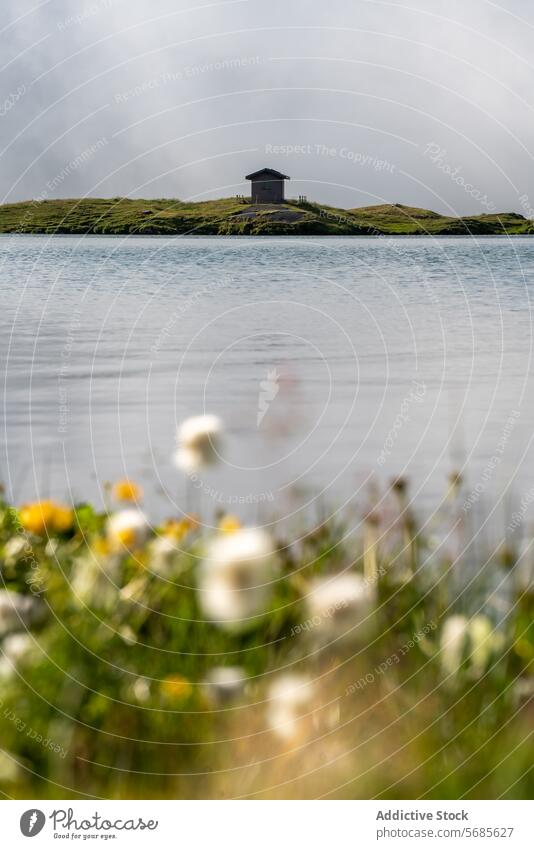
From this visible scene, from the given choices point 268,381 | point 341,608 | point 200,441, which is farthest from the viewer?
point 268,381

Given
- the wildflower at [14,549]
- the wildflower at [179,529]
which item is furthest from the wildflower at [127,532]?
the wildflower at [14,549]

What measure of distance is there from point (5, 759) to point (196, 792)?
56 centimetres

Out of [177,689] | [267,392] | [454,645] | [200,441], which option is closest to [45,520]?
[200,441]

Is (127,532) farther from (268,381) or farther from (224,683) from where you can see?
(268,381)

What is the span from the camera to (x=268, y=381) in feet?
32.4

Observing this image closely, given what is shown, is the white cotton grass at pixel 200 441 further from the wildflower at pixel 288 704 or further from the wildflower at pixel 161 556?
the wildflower at pixel 288 704

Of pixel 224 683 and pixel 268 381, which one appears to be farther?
pixel 268 381

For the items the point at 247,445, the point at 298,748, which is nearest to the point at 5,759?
the point at 298,748

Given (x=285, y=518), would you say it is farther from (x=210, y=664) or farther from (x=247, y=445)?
(x=247, y=445)

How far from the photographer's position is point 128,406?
8539 millimetres

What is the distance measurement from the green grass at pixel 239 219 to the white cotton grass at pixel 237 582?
35.5ft

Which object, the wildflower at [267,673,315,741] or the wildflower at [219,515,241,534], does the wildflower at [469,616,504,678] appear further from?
the wildflower at [219,515,241,534]
